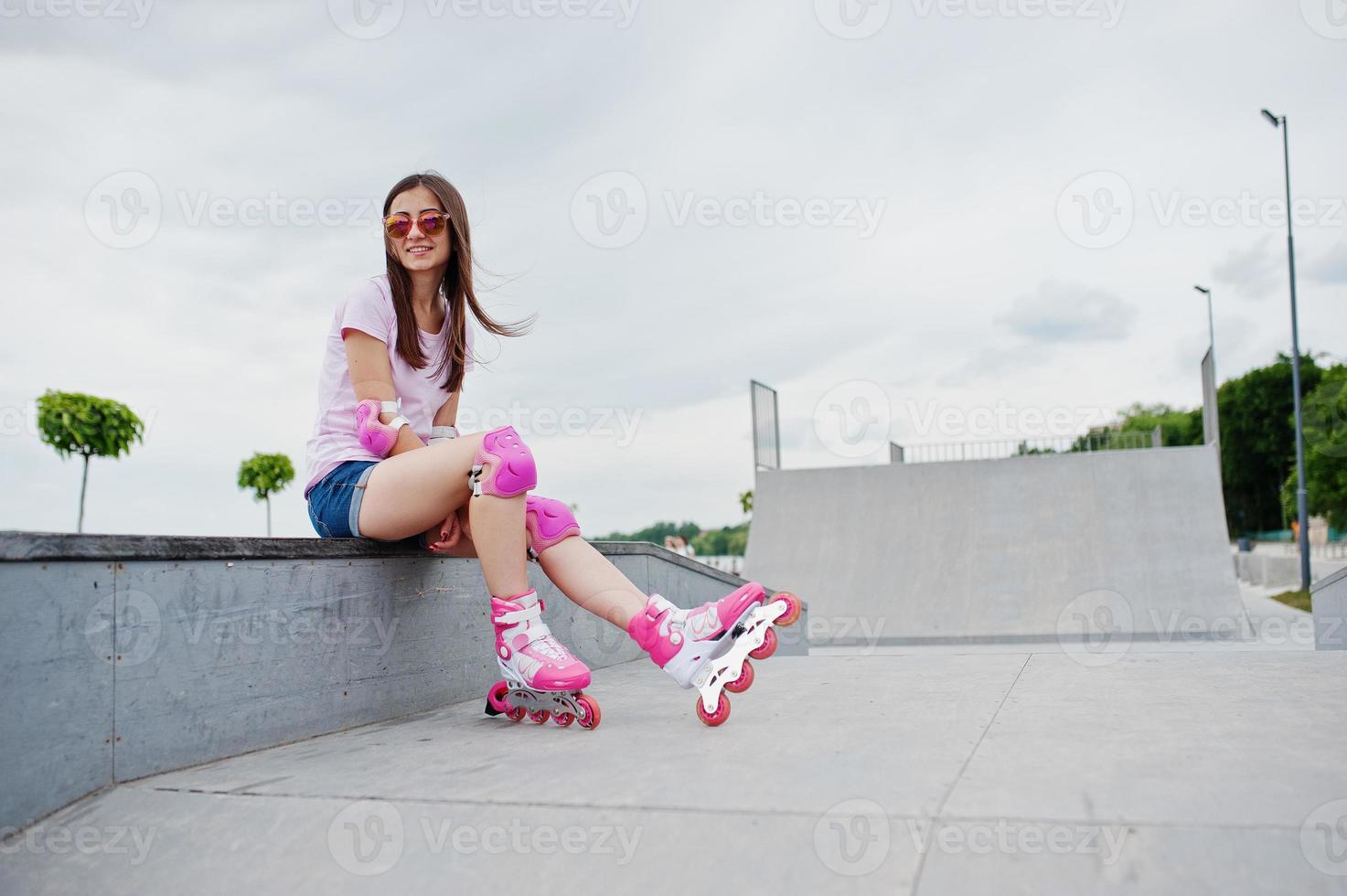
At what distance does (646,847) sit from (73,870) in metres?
1.04

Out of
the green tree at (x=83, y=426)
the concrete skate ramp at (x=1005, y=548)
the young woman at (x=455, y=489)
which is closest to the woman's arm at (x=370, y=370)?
the young woman at (x=455, y=489)

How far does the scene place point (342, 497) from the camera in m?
2.78

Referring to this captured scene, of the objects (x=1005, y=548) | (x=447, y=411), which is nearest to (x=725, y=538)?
(x=1005, y=548)

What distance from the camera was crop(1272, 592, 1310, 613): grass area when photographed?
17250 millimetres

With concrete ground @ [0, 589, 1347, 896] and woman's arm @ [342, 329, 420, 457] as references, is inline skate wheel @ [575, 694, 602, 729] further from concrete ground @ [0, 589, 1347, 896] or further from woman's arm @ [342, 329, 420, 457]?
woman's arm @ [342, 329, 420, 457]

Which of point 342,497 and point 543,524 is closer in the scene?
point 543,524

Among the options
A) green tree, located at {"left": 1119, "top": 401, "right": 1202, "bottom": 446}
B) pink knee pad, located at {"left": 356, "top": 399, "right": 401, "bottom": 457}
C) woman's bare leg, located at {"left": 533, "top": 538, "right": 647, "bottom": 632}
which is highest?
green tree, located at {"left": 1119, "top": 401, "right": 1202, "bottom": 446}

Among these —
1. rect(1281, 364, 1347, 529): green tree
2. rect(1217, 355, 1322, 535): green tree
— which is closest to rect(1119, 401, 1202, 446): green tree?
rect(1217, 355, 1322, 535): green tree

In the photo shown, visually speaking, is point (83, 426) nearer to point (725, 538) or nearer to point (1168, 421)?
point (725, 538)

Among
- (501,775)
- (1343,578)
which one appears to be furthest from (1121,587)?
(501,775)

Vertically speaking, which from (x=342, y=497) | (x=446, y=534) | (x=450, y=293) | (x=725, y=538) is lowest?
(x=725, y=538)

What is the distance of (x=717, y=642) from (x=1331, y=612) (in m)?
5.55

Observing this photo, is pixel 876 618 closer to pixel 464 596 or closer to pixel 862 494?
pixel 862 494

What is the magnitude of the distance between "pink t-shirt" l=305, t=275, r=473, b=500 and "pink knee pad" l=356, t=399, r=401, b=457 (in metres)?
0.06
